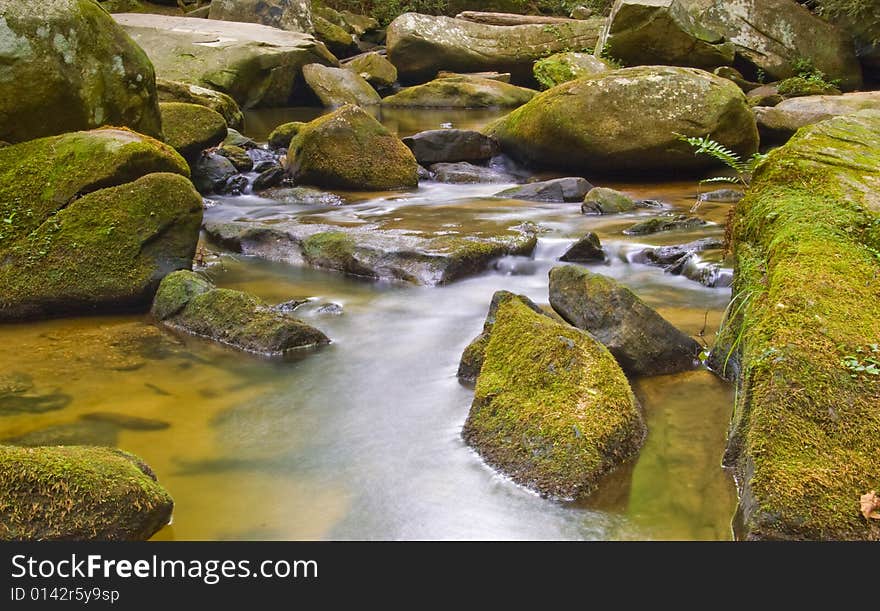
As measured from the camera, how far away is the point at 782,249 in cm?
404

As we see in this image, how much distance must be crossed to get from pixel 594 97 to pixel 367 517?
8.45m

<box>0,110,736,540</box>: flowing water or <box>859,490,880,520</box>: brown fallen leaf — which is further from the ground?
<box>859,490,880,520</box>: brown fallen leaf

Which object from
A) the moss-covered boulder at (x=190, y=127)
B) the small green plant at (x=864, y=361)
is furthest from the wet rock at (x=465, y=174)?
the small green plant at (x=864, y=361)

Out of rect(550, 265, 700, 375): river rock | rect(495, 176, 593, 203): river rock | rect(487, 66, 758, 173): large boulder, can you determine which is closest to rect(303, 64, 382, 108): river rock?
rect(487, 66, 758, 173): large boulder

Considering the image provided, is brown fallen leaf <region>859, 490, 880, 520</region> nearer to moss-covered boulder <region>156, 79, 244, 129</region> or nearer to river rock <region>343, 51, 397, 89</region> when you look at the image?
moss-covered boulder <region>156, 79, 244, 129</region>

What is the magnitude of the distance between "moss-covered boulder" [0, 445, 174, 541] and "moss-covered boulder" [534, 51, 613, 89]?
1512 cm

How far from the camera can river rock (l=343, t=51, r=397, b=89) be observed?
73.2ft

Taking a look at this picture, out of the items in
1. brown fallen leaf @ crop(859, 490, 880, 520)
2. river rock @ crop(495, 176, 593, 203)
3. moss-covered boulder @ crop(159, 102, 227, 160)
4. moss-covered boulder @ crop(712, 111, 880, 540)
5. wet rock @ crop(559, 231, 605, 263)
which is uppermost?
moss-covered boulder @ crop(712, 111, 880, 540)

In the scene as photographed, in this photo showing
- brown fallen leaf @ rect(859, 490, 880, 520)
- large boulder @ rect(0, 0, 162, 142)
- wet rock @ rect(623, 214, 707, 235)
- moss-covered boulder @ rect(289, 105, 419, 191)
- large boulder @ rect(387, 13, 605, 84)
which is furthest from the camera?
large boulder @ rect(387, 13, 605, 84)

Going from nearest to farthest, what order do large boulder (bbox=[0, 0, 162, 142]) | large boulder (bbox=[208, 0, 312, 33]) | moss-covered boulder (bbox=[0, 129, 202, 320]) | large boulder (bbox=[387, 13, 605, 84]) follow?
moss-covered boulder (bbox=[0, 129, 202, 320]) → large boulder (bbox=[0, 0, 162, 142]) → large boulder (bbox=[387, 13, 605, 84]) → large boulder (bbox=[208, 0, 312, 33])

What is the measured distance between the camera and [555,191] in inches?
399

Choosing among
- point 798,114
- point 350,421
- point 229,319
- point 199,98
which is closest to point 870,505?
point 350,421

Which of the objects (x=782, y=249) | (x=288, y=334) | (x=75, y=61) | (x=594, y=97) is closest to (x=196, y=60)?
(x=594, y=97)

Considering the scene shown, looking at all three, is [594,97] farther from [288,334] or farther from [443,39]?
[443,39]
